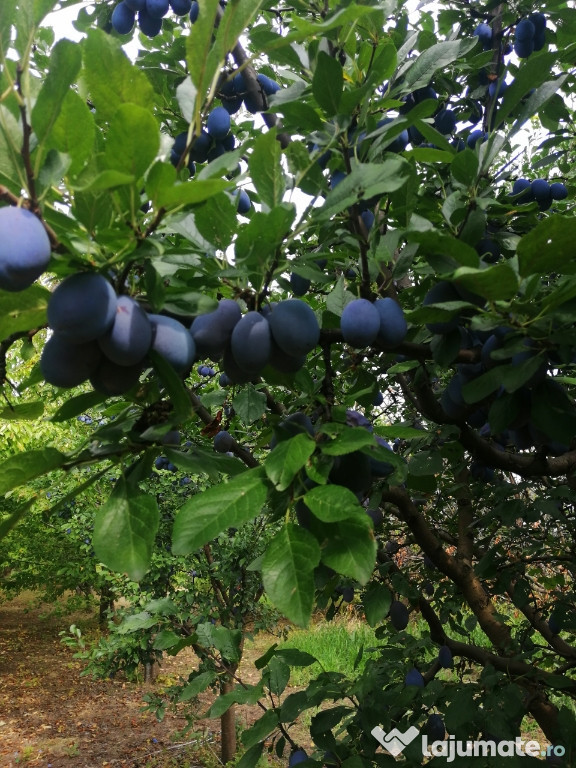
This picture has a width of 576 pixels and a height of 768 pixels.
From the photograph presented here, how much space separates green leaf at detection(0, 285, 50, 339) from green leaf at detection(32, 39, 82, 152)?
0.62 ft

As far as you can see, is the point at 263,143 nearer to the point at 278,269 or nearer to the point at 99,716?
the point at 278,269

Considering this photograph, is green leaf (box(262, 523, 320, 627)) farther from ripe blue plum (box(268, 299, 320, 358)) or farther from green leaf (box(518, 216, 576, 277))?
green leaf (box(518, 216, 576, 277))

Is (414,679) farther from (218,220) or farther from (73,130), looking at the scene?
(73,130)

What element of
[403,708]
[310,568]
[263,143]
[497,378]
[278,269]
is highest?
[263,143]

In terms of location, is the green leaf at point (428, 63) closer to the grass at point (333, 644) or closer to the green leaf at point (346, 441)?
the green leaf at point (346, 441)

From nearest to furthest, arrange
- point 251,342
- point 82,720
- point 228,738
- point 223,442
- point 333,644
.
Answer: point 251,342
point 223,442
point 228,738
point 82,720
point 333,644

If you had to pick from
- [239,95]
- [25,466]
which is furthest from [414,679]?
[239,95]

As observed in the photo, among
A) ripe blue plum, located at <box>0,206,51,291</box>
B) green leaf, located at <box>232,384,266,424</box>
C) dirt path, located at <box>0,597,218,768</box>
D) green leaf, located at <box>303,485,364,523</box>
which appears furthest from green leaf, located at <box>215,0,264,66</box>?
dirt path, located at <box>0,597,218,768</box>

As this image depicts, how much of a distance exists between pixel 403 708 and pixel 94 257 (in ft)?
5.02

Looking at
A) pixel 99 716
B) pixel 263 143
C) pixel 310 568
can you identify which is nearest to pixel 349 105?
pixel 263 143

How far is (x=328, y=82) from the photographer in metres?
0.86

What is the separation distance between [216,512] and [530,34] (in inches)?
67.8

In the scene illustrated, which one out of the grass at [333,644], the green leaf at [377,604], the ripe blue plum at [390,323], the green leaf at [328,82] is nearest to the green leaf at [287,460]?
the ripe blue plum at [390,323]

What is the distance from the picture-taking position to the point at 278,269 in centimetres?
78
